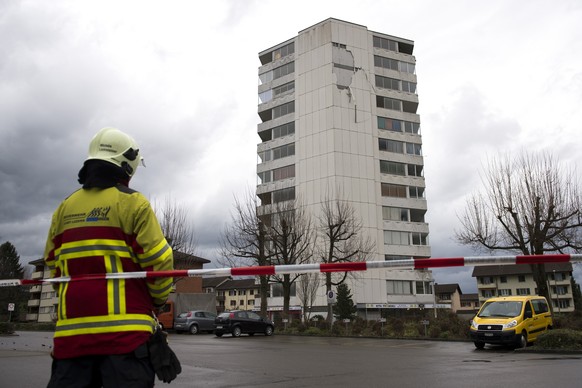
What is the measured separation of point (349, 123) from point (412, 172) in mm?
10147

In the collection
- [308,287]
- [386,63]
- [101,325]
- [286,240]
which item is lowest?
[101,325]

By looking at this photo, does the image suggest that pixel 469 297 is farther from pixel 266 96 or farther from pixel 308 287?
pixel 308 287

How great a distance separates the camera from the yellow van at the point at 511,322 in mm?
17781

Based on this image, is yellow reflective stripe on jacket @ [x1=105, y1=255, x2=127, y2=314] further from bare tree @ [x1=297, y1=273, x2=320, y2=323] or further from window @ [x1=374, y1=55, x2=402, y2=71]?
window @ [x1=374, y1=55, x2=402, y2=71]

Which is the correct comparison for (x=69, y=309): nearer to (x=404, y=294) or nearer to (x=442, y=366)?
(x=442, y=366)

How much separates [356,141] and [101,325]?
59.7 m

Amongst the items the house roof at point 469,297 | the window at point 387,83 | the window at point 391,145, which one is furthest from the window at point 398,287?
the house roof at point 469,297

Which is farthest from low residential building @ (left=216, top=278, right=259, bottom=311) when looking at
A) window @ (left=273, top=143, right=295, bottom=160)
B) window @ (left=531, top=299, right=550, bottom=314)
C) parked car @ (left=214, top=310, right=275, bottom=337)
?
window @ (left=531, top=299, right=550, bottom=314)

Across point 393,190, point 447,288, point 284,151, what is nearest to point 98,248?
point 393,190

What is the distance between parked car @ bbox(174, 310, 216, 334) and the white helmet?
32.2 meters

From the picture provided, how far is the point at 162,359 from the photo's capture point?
2799mm

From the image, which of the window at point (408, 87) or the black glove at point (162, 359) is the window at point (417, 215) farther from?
the black glove at point (162, 359)

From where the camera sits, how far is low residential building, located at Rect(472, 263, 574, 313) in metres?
96.7

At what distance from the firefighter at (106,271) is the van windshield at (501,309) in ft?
59.4
